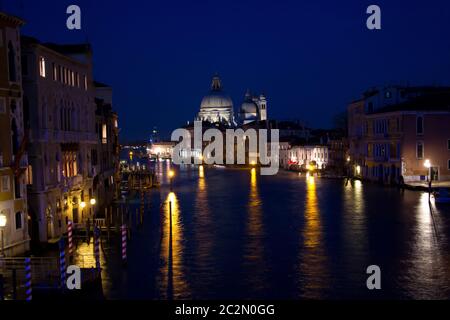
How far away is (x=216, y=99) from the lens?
169875mm

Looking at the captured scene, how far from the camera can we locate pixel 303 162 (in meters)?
92.5

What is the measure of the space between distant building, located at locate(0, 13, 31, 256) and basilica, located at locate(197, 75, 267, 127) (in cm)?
13492

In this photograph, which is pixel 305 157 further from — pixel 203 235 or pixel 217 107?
pixel 217 107

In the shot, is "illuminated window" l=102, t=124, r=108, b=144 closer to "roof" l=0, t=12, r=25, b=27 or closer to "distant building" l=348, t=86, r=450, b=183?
"roof" l=0, t=12, r=25, b=27

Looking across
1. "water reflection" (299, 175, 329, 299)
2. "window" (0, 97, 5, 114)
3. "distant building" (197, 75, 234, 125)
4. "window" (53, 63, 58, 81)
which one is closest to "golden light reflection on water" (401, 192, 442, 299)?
"water reflection" (299, 175, 329, 299)

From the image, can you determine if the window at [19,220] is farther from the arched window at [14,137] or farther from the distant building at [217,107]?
the distant building at [217,107]

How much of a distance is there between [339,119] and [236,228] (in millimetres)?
87703

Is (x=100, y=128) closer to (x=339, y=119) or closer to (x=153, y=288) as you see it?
(x=153, y=288)

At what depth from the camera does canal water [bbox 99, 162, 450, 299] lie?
603 inches

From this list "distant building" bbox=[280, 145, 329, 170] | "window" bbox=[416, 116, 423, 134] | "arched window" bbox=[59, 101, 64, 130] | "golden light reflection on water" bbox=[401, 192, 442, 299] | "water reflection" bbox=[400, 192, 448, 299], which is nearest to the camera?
"water reflection" bbox=[400, 192, 448, 299]

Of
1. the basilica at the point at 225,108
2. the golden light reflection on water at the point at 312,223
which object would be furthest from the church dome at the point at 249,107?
the golden light reflection on water at the point at 312,223

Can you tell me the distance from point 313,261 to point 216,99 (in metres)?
153

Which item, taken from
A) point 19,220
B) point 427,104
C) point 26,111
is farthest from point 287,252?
point 427,104

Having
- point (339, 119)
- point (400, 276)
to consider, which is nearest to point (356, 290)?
point (400, 276)
